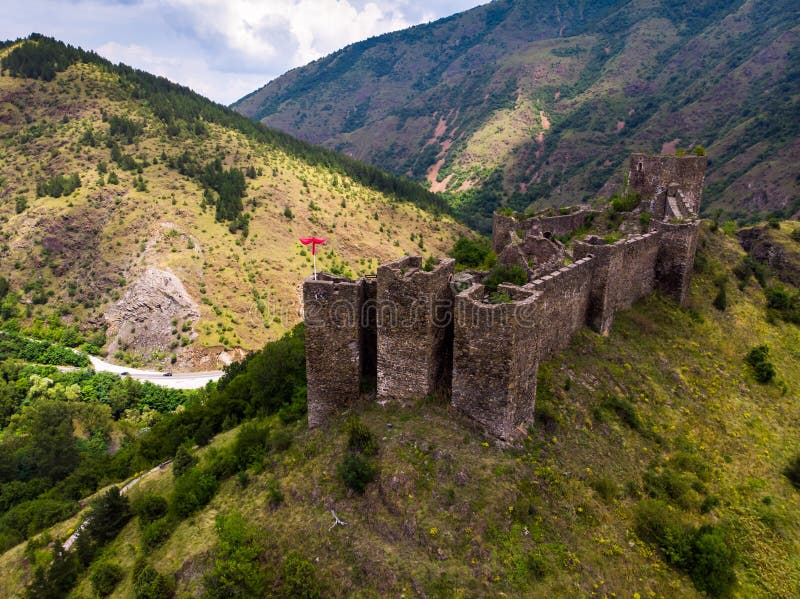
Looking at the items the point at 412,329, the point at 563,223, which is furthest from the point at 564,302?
the point at 563,223

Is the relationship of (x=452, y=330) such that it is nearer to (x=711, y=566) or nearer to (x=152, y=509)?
(x=711, y=566)

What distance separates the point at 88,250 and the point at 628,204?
71.9m

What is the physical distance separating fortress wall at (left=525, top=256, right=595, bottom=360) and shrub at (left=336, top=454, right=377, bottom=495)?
7.60m

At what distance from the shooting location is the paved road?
184 ft

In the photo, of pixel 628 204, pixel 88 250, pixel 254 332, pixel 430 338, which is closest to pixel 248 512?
pixel 430 338

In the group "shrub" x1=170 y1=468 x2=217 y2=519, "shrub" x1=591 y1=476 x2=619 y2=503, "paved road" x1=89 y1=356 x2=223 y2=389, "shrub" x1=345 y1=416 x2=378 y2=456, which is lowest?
"paved road" x1=89 y1=356 x2=223 y2=389

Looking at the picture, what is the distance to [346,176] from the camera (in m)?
110

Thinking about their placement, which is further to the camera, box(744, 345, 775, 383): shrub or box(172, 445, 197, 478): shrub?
box(744, 345, 775, 383): shrub

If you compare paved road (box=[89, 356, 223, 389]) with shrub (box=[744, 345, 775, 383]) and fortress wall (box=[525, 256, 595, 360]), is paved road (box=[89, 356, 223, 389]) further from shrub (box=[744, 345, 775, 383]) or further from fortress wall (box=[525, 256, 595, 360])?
shrub (box=[744, 345, 775, 383])

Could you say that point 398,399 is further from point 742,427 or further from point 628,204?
point 628,204

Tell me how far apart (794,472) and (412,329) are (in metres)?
15.8

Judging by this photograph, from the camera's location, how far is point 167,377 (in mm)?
57719

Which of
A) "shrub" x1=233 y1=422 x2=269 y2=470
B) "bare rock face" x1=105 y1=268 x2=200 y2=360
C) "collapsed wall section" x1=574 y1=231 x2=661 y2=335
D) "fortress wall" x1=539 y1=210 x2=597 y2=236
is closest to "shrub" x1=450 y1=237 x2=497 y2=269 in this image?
"fortress wall" x1=539 y1=210 x2=597 y2=236

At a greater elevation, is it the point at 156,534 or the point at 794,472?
the point at 794,472
